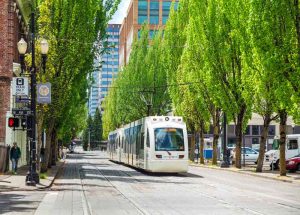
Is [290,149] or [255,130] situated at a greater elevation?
[255,130]

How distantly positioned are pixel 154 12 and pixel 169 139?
98.7 meters

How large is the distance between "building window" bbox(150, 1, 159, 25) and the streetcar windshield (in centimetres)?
9679

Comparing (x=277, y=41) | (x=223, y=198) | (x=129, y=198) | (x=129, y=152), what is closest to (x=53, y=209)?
(x=129, y=198)

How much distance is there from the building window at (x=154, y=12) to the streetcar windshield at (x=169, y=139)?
318 ft

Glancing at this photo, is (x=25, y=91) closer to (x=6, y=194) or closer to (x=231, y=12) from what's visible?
(x=6, y=194)

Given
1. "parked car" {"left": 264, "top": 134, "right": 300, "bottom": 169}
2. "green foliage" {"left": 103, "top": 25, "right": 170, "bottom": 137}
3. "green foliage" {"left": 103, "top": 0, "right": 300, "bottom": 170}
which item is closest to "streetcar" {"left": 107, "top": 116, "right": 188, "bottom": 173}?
"green foliage" {"left": 103, "top": 0, "right": 300, "bottom": 170}

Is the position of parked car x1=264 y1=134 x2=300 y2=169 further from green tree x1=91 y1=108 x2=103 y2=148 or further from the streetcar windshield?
green tree x1=91 y1=108 x2=103 y2=148

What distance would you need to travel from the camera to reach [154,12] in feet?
426

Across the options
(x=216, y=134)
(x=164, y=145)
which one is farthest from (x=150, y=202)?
(x=216, y=134)

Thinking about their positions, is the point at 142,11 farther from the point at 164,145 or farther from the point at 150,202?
the point at 150,202

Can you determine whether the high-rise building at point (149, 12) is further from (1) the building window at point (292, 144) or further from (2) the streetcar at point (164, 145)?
(2) the streetcar at point (164, 145)

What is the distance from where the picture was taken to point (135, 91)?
79.6 m

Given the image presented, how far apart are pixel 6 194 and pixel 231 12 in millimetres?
22240

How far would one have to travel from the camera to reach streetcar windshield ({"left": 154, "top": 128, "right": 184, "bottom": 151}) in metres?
33.2
